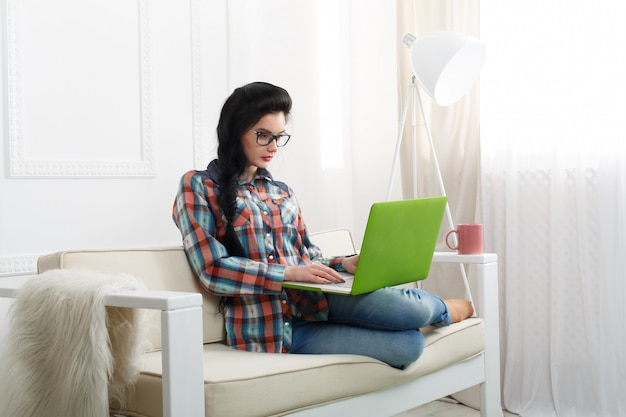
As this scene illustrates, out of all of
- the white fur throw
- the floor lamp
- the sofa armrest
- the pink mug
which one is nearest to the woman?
the pink mug

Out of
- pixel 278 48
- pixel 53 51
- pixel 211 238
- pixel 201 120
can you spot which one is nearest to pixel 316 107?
pixel 278 48

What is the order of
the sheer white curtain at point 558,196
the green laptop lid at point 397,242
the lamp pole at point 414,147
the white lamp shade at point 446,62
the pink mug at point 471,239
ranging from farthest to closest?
1. the lamp pole at point 414,147
2. the sheer white curtain at point 558,196
3. the white lamp shade at point 446,62
4. the pink mug at point 471,239
5. the green laptop lid at point 397,242

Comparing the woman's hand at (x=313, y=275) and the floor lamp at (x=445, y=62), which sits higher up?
the floor lamp at (x=445, y=62)

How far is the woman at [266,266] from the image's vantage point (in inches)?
77.7

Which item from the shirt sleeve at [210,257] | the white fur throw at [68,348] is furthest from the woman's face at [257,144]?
the white fur throw at [68,348]

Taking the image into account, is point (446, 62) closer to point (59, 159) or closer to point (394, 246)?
point (394, 246)

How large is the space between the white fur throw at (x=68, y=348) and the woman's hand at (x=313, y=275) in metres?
0.43

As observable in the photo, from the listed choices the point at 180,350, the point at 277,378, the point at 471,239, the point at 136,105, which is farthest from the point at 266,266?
the point at 136,105

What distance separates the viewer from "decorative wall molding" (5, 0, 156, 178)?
2297 millimetres

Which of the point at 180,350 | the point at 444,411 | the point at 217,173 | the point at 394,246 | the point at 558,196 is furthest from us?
the point at 444,411

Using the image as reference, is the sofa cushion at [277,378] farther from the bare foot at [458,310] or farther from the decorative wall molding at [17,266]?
the decorative wall molding at [17,266]

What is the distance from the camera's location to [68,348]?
162 cm

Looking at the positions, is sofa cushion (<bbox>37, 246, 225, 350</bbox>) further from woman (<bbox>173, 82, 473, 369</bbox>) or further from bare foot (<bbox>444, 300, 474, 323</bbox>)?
bare foot (<bbox>444, 300, 474, 323</bbox>)

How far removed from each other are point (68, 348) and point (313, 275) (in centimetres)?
64
